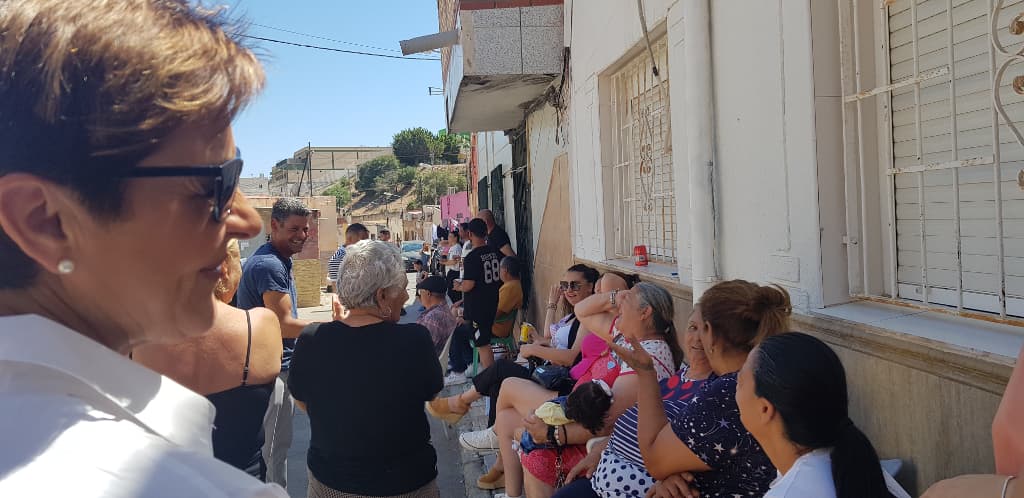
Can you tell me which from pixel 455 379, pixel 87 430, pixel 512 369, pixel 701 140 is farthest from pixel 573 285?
pixel 87 430

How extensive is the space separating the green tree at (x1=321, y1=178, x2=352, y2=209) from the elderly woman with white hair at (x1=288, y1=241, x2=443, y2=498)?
54962 mm

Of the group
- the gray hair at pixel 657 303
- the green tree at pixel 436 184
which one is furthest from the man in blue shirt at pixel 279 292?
the green tree at pixel 436 184

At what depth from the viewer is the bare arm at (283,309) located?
356 cm

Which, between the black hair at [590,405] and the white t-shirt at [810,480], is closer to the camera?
the white t-shirt at [810,480]

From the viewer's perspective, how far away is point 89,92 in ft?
2.23

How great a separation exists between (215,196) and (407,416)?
72.9 inches

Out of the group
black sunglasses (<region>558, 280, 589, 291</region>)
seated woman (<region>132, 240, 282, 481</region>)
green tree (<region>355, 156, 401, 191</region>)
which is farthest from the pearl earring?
green tree (<region>355, 156, 401, 191</region>)

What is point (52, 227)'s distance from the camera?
0.70 metres

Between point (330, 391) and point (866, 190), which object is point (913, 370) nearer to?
point (866, 190)

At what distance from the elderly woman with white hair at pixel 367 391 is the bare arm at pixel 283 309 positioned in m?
1.03

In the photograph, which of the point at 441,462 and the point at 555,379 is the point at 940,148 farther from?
the point at 441,462

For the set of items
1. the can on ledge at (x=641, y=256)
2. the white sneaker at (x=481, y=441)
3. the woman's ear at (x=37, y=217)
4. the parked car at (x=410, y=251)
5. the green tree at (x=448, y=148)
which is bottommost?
the white sneaker at (x=481, y=441)

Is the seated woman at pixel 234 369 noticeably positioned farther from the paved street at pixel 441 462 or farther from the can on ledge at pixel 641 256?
the can on ledge at pixel 641 256

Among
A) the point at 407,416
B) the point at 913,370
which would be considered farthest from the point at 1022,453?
the point at 407,416
